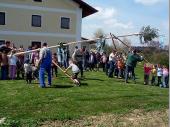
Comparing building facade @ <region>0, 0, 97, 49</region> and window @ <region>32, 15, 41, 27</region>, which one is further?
window @ <region>32, 15, 41, 27</region>

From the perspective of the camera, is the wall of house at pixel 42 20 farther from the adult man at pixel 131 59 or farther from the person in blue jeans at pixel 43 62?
the person in blue jeans at pixel 43 62

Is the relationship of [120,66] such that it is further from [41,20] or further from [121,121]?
[41,20]

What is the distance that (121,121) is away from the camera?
10859 millimetres

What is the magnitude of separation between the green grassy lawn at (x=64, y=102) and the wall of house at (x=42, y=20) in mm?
21954

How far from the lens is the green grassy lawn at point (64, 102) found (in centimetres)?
1120

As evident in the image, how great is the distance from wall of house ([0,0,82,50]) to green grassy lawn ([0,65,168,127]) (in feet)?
72.0

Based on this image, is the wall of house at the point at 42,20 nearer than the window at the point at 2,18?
No

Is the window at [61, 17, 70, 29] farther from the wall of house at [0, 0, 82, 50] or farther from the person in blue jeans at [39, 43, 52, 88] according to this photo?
the person in blue jeans at [39, 43, 52, 88]

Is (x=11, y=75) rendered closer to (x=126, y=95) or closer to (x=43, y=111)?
(x=126, y=95)

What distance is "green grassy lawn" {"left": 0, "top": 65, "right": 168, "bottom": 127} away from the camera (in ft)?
36.8

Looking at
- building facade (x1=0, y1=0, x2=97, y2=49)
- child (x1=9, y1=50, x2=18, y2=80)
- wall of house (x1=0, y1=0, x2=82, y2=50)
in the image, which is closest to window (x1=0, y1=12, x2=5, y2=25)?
building facade (x1=0, y1=0, x2=97, y2=49)

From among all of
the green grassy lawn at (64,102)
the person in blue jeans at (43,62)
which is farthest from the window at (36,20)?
the person in blue jeans at (43,62)

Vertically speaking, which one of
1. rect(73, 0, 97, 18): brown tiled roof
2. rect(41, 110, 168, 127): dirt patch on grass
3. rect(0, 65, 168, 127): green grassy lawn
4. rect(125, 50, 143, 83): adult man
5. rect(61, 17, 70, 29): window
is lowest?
rect(41, 110, 168, 127): dirt patch on grass

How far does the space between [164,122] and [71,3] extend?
30.2 metres
